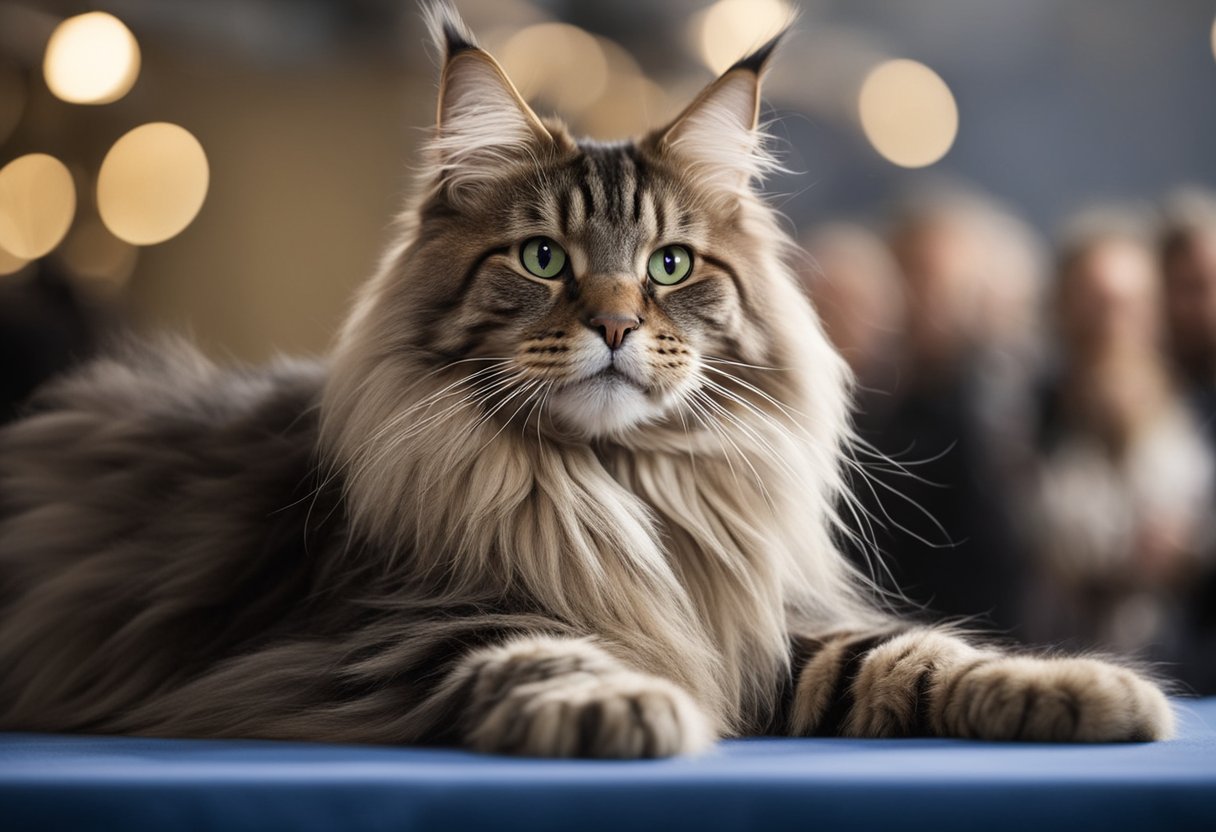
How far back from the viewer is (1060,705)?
49.7 inches

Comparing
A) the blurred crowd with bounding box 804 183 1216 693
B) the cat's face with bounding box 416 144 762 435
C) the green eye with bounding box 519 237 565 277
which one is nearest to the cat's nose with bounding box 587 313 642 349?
the cat's face with bounding box 416 144 762 435

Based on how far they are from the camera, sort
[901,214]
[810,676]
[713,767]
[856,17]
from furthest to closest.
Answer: [856,17] < [901,214] < [810,676] < [713,767]

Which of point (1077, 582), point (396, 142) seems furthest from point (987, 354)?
point (396, 142)

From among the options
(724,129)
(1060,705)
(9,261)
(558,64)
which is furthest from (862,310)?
(9,261)

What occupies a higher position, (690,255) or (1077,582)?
(690,255)

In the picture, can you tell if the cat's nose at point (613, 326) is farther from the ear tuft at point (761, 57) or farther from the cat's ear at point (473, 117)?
the ear tuft at point (761, 57)

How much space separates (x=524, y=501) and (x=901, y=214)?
2.57m

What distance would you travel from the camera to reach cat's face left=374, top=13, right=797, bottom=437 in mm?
1504

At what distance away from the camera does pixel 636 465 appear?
162cm

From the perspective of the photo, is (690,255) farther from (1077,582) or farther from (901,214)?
(901,214)

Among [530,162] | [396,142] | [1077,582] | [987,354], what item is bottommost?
[1077,582]

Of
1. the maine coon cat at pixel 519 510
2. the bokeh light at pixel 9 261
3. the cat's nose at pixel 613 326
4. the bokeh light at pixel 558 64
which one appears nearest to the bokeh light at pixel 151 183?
the bokeh light at pixel 9 261

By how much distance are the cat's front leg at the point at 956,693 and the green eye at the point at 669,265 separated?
0.58 m

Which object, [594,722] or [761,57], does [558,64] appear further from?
[594,722]
